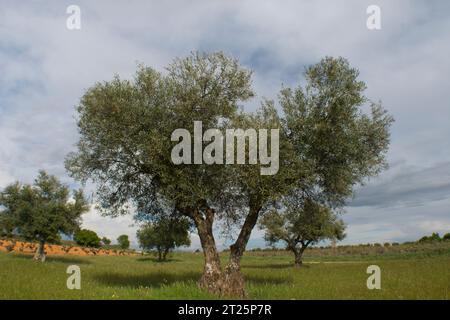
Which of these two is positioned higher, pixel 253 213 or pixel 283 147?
pixel 283 147

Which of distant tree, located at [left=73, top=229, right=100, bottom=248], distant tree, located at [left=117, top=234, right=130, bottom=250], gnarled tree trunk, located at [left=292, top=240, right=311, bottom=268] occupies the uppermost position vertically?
gnarled tree trunk, located at [left=292, top=240, right=311, bottom=268]

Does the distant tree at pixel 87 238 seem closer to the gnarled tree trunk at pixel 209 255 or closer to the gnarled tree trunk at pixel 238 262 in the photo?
the gnarled tree trunk at pixel 209 255

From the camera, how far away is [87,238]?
137375 mm

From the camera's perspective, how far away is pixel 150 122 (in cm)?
2447

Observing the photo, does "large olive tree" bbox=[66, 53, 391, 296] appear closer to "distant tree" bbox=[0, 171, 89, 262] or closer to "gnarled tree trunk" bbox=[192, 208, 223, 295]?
"gnarled tree trunk" bbox=[192, 208, 223, 295]

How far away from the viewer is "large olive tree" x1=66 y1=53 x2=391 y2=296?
2419cm

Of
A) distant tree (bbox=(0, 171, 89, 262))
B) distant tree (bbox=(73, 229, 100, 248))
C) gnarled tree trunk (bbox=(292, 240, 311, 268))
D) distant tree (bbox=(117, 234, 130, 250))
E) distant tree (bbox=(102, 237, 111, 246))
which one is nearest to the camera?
distant tree (bbox=(0, 171, 89, 262))

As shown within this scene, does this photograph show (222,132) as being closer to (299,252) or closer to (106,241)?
(299,252)

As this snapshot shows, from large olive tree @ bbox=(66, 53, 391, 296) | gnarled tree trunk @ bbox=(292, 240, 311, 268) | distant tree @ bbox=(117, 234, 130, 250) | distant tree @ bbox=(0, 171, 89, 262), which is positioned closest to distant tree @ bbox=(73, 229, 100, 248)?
distant tree @ bbox=(117, 234, 130, 250)

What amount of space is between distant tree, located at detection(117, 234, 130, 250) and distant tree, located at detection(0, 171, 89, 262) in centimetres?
9868

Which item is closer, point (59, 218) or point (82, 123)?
point (82, 123)

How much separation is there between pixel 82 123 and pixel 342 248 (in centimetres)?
10070
